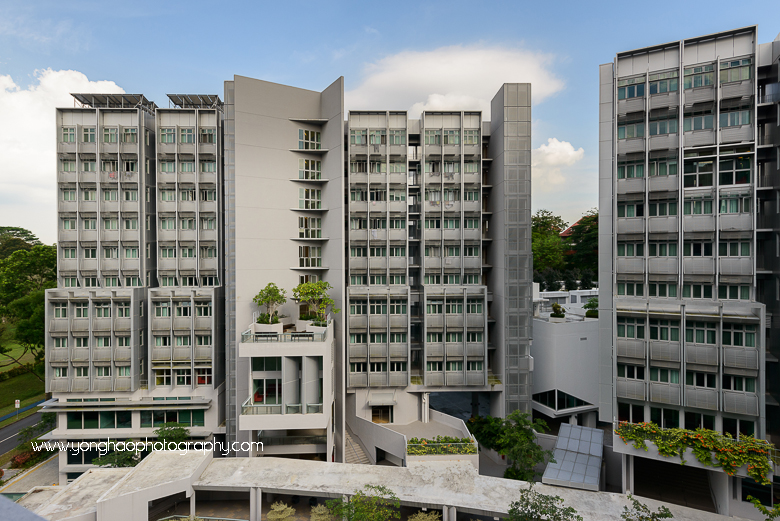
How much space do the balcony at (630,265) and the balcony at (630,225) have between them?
6.16 feet

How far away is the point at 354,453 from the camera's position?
29000mm

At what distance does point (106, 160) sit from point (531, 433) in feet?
132

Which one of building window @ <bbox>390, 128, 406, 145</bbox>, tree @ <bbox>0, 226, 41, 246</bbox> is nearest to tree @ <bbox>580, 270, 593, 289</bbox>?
building window @ <bbox>390, 128, 406, 145</bbox>

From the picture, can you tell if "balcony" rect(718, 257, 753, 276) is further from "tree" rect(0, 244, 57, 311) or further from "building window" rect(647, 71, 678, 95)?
"tree" rect(0, 244, 57, 311)

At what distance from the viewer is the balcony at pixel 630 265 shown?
24520mm

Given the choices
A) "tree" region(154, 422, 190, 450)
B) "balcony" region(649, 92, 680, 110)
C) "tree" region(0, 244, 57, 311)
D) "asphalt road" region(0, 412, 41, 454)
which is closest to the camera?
"balcony" region(649, 92, 680, 110)

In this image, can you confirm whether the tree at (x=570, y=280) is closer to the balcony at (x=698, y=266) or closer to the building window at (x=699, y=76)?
the balcony at (x=698, y=266)

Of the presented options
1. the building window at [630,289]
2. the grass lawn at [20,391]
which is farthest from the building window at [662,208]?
the grass lawn at [20,391]

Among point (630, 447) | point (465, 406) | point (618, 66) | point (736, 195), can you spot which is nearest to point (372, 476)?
point (630, 447)


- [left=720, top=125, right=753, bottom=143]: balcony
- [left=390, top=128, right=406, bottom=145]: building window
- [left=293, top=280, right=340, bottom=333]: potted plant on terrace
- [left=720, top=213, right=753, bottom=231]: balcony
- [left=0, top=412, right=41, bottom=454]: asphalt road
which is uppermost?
[left=390, top=128, right=406, bottom=145]: building window

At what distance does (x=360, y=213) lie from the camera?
1268 inches

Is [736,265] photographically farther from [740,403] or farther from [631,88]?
[631,88]

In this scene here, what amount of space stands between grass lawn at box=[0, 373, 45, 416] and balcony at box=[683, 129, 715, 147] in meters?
67.5

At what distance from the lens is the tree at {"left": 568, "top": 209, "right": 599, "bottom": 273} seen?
159 feet
